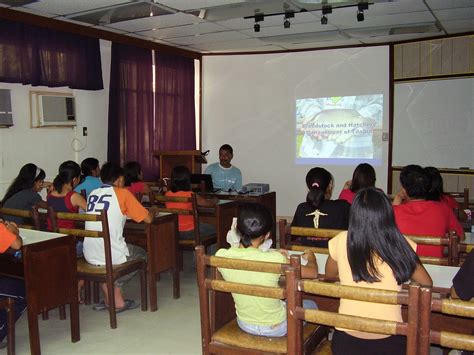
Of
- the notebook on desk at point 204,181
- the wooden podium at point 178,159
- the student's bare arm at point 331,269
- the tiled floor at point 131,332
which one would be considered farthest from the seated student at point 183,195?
the student's bare arm at point 331,269

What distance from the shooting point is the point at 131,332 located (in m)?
3.39

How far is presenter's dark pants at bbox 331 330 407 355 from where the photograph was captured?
5.80 ft

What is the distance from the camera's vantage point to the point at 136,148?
22.4ft

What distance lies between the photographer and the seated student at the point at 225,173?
6.18 m

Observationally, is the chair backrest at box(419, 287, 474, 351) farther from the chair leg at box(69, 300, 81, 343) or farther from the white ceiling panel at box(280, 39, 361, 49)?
the white ceiling panel at box(280, 39, 361, 49)

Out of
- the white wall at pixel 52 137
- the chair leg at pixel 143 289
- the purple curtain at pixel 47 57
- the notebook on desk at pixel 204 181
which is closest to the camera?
the chair leg at pixel 143 289

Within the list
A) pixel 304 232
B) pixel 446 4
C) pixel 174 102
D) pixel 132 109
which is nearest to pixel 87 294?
pixel 304 232

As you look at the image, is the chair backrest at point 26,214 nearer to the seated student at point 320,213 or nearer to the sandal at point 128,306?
the sandal at point 128,306

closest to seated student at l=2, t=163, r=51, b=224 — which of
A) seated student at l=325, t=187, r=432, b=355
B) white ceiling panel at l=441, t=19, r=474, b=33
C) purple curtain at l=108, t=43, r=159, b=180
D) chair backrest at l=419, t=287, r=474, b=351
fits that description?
purple curtain at l=108, t=43, r=159, b=180

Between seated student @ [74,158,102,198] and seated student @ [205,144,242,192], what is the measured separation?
67.4 inches

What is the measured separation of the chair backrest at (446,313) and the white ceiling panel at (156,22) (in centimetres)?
440

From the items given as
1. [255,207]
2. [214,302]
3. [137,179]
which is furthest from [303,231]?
[137,179]

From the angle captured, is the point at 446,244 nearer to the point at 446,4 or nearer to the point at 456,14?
the point at 446,4

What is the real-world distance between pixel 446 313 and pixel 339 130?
6.13m
